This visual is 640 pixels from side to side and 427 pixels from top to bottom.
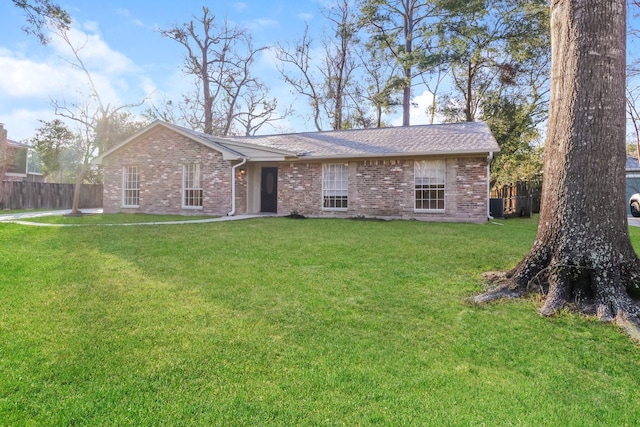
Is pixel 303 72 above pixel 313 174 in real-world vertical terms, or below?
above

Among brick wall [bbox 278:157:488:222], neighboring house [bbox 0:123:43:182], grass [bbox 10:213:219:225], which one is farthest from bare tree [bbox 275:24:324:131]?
neighboring house [bbox 0:123:43:182]

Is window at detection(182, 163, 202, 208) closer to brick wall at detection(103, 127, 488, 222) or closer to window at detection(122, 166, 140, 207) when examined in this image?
brick wall at detection(103, 127, 488, 222)

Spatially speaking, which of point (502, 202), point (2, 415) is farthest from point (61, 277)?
point (502, 202)

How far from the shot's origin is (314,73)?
90.9 ft

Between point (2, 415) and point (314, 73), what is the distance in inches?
1110

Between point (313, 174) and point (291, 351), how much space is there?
11.7 m

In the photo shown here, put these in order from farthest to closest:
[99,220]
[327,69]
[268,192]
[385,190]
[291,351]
A: [327,69], [268,192], [385,190], [99,220], [291,351]

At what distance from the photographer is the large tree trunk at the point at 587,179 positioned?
3.79m

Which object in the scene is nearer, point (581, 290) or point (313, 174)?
point (581, 290)

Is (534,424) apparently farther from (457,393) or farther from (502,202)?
(502,202)

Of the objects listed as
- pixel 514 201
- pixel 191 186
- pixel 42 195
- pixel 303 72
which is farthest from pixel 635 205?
pixel 42 195

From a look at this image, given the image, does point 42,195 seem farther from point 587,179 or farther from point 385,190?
point 587,179

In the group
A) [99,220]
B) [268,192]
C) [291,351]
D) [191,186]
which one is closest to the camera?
[291,351]

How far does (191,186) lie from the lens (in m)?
14.9
